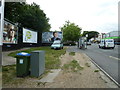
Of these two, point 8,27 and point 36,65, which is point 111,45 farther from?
point 36,65

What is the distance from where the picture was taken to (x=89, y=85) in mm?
4953

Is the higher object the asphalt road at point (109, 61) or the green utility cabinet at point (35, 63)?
the green utility cabinet at point (35, 63)

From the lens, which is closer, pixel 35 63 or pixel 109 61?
pixel 35 63

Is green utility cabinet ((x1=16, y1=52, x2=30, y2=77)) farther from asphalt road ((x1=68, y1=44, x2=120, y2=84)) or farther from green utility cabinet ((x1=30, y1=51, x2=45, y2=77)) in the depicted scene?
asphalt road ((x1=68, y1=44, x2=120, y2=84))

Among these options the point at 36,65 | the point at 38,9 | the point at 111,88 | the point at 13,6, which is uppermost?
the point at 38,9

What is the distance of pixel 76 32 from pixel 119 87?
52.5 metres

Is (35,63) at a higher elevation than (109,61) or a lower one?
higher

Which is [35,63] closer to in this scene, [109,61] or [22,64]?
[22,64]

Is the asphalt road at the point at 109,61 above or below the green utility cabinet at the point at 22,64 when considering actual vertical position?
below

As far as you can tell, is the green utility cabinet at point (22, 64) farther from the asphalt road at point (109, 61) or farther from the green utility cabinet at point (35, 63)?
the asphalt road at point (109, 61)

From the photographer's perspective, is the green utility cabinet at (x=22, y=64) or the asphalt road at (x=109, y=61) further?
the asphalt road at (x=109, y=61)

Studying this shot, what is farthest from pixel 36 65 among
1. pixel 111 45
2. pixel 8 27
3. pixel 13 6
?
pixel 111 45

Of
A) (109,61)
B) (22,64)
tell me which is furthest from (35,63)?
(109,61)

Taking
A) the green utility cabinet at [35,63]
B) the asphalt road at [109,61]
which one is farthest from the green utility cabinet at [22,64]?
the asphalt road at [109,61]
